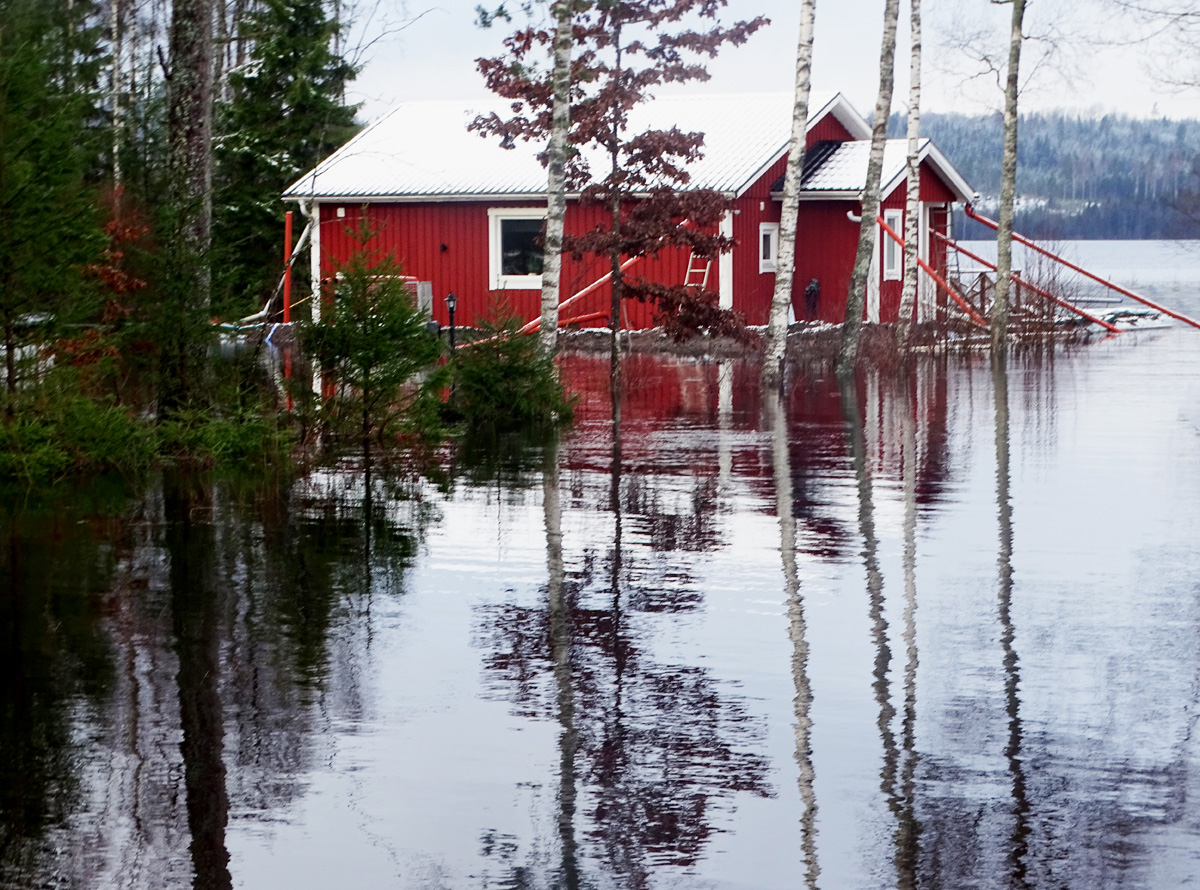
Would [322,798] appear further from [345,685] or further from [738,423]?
[738,423]

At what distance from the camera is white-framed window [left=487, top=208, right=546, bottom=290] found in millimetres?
36094

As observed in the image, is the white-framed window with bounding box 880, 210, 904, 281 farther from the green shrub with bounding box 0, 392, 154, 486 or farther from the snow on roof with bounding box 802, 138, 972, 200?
the green shrub with bounding box 0, 392, 154, 486

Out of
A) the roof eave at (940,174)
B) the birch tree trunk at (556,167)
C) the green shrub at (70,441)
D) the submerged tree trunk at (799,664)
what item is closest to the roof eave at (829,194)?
the roof eave at (940,174)

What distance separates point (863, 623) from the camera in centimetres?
878

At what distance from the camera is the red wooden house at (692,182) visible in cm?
3469

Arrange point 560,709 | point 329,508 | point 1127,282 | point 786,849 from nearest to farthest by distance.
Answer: point 786,849 → point 560,709 → point 329,508 → point 1127,282

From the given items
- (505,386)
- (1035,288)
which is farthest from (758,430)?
(1035,288)

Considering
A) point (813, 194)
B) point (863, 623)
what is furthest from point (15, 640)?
point (813, 194)

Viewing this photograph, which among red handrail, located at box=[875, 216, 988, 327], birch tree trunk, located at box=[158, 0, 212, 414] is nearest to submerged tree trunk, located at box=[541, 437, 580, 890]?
birch tree trunk, located at box=[158, 0, 212, 414]

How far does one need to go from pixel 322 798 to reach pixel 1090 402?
1732 centimetres

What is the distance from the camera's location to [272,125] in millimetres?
41156

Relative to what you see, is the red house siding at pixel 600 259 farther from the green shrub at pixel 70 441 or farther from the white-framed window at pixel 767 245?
the green shrub at pixel 70 441

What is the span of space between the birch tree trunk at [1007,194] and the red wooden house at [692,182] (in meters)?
2.79

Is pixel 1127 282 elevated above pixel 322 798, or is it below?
above
